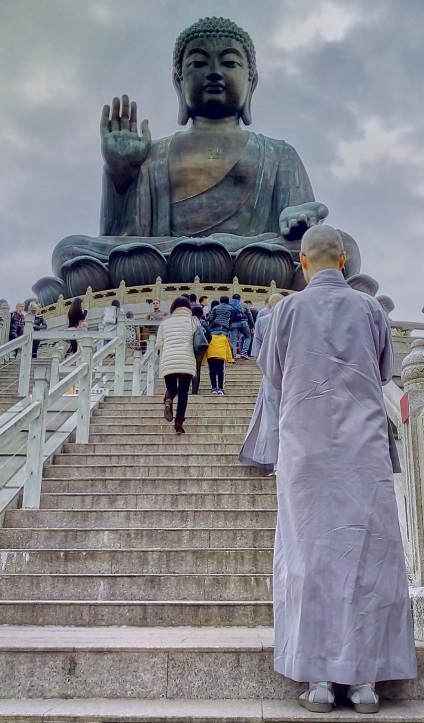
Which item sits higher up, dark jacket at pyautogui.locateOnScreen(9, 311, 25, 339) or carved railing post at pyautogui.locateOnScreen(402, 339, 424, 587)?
dark jacket at pyautogui.locateOnScreen(9, 311, 25, 339)

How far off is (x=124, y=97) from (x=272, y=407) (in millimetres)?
13942

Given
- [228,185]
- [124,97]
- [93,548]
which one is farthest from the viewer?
[228,185]

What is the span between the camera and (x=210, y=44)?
1741 centimetres

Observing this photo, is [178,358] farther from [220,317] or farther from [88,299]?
[88,299]

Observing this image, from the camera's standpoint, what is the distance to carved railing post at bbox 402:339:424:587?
98.0 inches

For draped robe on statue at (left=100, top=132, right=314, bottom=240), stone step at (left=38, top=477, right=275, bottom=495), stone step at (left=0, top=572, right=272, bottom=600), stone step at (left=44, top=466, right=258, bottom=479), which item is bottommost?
stone step at (left=0, top=572, right=272, bottom=600)

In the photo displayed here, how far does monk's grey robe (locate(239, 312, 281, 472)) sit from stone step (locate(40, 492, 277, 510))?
30 centimetres

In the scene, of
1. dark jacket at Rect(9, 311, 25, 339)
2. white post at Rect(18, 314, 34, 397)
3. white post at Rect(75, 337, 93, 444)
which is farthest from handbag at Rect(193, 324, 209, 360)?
dark jacket at Rect(9, 311, 25, 339)

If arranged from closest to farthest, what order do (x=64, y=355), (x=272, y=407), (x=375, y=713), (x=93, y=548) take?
(x=375, y=713) → (x=93, y=548) → (x=272, y=407) → (x=64, y=355)

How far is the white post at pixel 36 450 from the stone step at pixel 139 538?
19.8 inches

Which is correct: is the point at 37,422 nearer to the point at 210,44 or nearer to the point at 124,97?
the point at 124,97

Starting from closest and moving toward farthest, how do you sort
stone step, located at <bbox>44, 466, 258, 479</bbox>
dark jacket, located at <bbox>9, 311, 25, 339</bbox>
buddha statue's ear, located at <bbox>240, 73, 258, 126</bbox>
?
stone step, located at <bbox>44, 466, 258, 479</bbox>, dark jacket, located at <bbox>9, 311, 25, 339</bbox>, buddha statue's ear, located at <bbox>240, 73, 258, 126</bbox>

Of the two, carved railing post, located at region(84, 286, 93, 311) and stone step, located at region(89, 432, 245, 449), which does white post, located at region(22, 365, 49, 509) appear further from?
carved railing post, located at region(84, 286, 93, 311)

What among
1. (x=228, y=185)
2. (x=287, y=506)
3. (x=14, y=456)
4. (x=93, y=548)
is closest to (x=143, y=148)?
(x=228, y=185)
